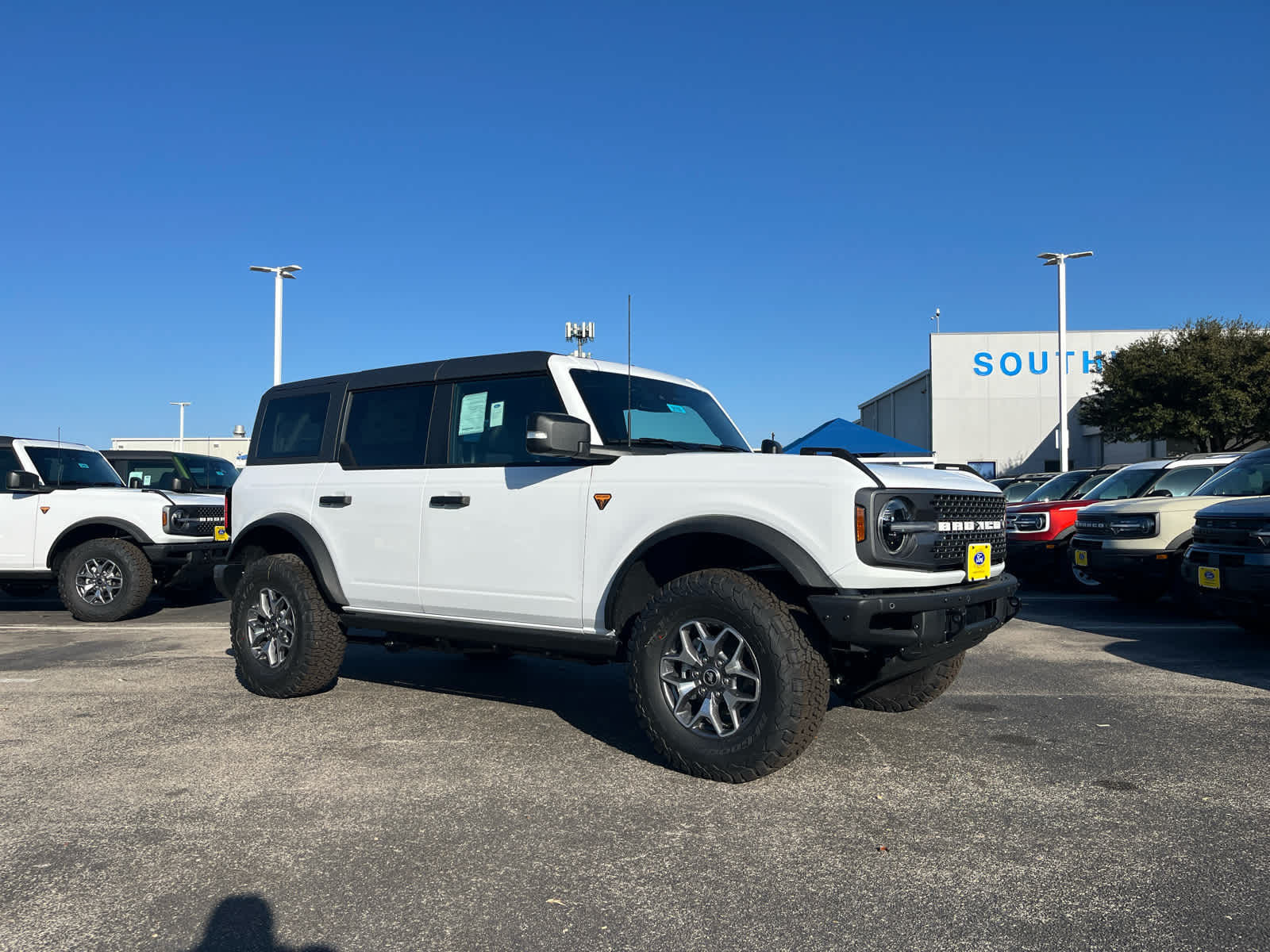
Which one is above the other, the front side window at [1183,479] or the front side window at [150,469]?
the front side window at [150,469]

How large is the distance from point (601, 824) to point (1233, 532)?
6.02 metres

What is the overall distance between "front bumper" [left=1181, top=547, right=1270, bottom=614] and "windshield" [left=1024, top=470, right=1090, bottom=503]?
7118mm

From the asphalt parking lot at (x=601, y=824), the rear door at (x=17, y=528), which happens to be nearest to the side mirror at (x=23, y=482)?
the rear door at (x=17, y=528)

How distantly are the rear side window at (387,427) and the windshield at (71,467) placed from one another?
6003mm

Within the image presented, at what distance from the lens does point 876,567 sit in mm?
4008

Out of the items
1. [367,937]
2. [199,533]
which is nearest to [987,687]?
[367,937]

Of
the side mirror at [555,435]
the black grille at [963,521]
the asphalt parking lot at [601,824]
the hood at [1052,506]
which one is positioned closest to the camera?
the asphalt parking lot at [601,824]

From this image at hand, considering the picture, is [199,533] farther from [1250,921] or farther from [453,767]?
[1250,921]

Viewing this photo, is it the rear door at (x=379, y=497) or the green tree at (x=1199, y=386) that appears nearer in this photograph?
the rear door at (x=379, y=497)

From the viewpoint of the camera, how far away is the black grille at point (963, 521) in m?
4.30

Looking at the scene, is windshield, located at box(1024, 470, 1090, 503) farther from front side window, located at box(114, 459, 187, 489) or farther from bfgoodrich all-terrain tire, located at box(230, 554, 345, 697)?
front side window, located at box(114, 459, 187, 489)

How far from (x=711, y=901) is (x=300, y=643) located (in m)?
3.48

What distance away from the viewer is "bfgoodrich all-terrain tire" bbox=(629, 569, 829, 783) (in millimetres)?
3996

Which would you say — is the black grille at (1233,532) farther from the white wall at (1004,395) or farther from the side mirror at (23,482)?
the white wall at (1004,395)
